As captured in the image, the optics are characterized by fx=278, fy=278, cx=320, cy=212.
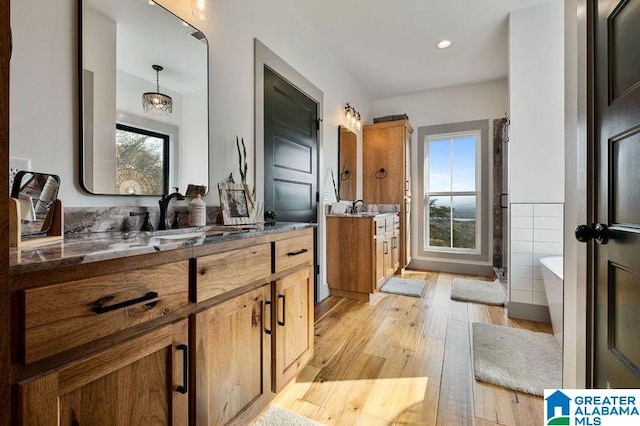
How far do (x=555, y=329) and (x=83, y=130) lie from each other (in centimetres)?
305

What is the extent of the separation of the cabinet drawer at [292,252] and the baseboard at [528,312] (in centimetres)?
210

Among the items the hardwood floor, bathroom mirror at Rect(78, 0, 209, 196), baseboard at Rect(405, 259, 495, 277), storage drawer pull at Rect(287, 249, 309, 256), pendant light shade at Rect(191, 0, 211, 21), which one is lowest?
the hardwood floor

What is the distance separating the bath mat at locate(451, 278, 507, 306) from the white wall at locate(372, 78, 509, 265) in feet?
2.27

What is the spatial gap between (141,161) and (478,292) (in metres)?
3.39

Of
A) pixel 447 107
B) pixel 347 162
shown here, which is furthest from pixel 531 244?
pixel 447 107

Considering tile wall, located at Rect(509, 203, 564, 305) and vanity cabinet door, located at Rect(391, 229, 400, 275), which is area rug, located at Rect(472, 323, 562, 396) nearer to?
tile wall, located at Rect(509, 203, 564, 305)

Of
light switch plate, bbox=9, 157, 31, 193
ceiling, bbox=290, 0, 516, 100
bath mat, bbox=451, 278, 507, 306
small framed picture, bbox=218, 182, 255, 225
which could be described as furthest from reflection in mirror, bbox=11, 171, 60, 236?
bath mat, bbox=451, 278, 507, 306

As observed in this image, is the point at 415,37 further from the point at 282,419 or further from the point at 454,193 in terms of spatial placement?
the point at 282,419

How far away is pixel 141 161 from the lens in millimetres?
1305

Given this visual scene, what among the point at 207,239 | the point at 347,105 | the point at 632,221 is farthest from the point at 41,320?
the point at 347,105

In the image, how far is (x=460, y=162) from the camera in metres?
4.12

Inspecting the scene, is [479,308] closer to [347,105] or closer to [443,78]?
[347,105]

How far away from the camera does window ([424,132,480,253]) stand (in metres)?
4.04

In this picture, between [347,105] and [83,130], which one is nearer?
[83,130]
